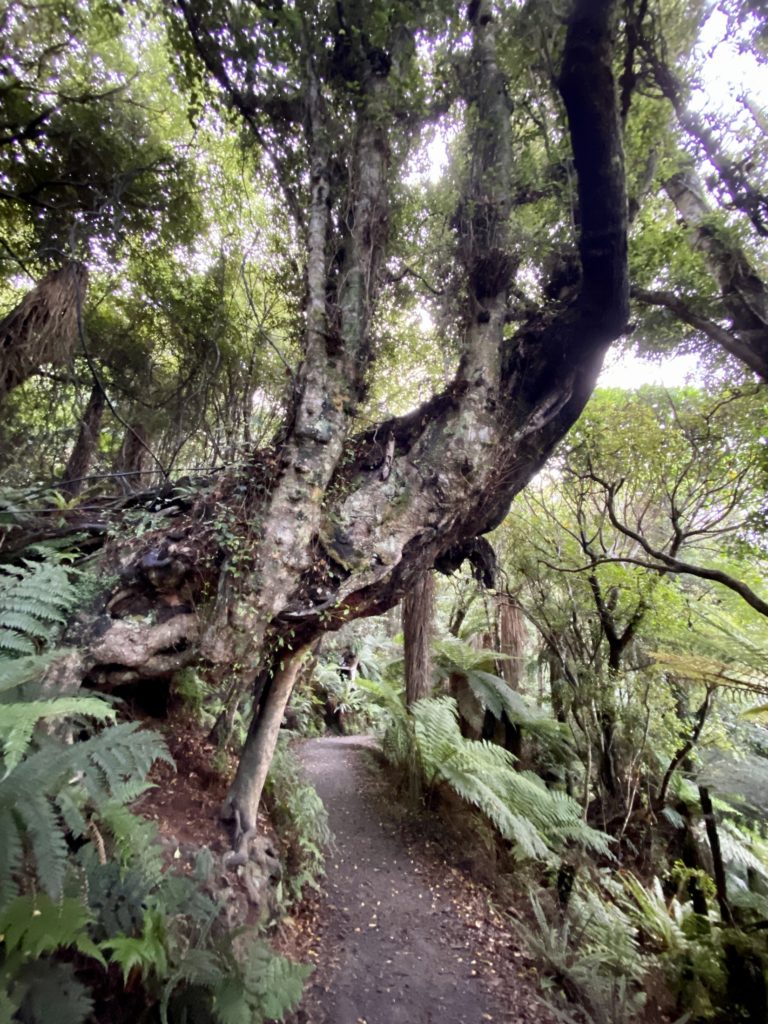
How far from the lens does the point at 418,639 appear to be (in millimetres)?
6379

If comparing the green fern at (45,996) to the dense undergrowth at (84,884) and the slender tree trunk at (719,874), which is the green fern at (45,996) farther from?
the slender tree trunk at (719,874)

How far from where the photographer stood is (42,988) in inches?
55.1

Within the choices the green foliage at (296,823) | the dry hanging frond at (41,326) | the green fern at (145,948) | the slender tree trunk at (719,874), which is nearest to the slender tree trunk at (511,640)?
the slender tree trunk at (719,874)

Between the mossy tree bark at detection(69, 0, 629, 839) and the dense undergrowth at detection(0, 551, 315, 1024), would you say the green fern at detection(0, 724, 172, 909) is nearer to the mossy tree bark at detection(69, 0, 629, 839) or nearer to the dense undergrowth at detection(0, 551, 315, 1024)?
the dense undergrowth at detection(0, 551, 315, 1024)

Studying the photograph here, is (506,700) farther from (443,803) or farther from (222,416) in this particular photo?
(222,416)

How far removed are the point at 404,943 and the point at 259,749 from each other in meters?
1.85

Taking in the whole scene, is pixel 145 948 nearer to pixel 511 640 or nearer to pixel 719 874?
pixel 719 874

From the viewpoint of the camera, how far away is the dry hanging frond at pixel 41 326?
3695 mm

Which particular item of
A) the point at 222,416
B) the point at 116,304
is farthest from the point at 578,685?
the point at 116,304

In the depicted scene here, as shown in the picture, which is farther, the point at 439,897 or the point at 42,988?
the point at 439,897

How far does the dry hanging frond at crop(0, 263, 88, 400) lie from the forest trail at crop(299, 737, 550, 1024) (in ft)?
16.6

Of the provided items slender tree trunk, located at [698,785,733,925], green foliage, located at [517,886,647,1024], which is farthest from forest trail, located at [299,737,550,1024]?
slender tree trunk, located at [698,785,733,925]

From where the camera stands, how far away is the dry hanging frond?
3.70m

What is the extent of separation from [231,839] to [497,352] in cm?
435
